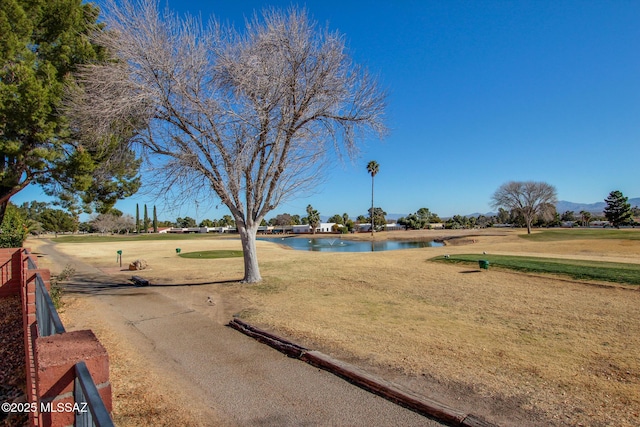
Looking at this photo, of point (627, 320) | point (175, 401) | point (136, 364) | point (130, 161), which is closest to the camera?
point (175, 401)

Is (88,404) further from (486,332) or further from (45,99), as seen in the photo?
(45,99)

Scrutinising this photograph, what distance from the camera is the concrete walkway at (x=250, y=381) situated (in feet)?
14.0

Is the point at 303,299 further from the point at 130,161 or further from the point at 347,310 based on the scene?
the point at 130,161

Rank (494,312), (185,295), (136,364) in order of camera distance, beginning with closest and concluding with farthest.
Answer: (136,364) < (494,312) < (185,295)

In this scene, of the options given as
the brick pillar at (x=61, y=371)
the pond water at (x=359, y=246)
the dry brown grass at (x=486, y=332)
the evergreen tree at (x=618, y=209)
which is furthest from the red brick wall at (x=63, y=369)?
the evergreen tree at (x=618, y=209)

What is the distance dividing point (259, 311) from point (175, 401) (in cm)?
496


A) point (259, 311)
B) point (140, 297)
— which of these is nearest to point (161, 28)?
point (140, 297)

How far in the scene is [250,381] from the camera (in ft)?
17.2

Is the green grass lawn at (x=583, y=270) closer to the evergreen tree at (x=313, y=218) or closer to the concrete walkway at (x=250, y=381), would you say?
the concrete walkway at (x=250, y=381)

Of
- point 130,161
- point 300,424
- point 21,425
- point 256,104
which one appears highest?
point 256,104

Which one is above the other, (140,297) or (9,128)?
(9,128)

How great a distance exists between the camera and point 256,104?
1245 centimetres

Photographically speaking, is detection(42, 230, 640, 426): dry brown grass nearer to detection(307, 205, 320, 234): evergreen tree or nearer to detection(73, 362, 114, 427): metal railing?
detection(73, 362, 114, 427): metal railing

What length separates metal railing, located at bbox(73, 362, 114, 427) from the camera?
172cm
